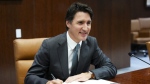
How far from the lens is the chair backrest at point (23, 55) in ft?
7.04

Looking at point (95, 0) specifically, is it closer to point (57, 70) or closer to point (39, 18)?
point (39, 18)

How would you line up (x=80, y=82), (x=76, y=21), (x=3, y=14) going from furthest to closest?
1. (x=3, y=14)
2. (x=76, y=21)
3. (x=80, y=82)

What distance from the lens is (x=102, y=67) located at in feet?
6.46

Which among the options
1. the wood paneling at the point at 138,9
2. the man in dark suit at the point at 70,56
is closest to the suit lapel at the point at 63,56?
the man in dark suit at the point at 70,56

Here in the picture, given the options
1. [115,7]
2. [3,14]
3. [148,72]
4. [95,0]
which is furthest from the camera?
[115,7]

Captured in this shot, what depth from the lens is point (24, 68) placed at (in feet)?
7.06

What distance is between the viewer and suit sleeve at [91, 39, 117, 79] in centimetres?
185

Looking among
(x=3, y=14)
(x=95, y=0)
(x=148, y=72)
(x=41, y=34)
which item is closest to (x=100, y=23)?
(x=95, y=0)

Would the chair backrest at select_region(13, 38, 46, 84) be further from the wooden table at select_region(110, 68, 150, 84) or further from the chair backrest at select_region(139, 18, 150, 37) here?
the chair backrest at select_region(139, 18, 150, 37)

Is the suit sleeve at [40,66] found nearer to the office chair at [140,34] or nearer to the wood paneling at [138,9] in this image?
the office chair at [140,34]

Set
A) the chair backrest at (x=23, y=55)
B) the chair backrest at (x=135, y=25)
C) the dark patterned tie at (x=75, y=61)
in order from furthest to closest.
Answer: the chair backrest at (x=135, y=25) < the chair backrest at (x=23, y=55) < the dark patterned tie at (x=75, y=61)

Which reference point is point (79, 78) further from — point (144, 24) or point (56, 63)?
point (144, 24)

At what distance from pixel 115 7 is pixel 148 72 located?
3.18 meters

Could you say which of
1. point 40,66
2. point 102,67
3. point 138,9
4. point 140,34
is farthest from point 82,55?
point 138,9
